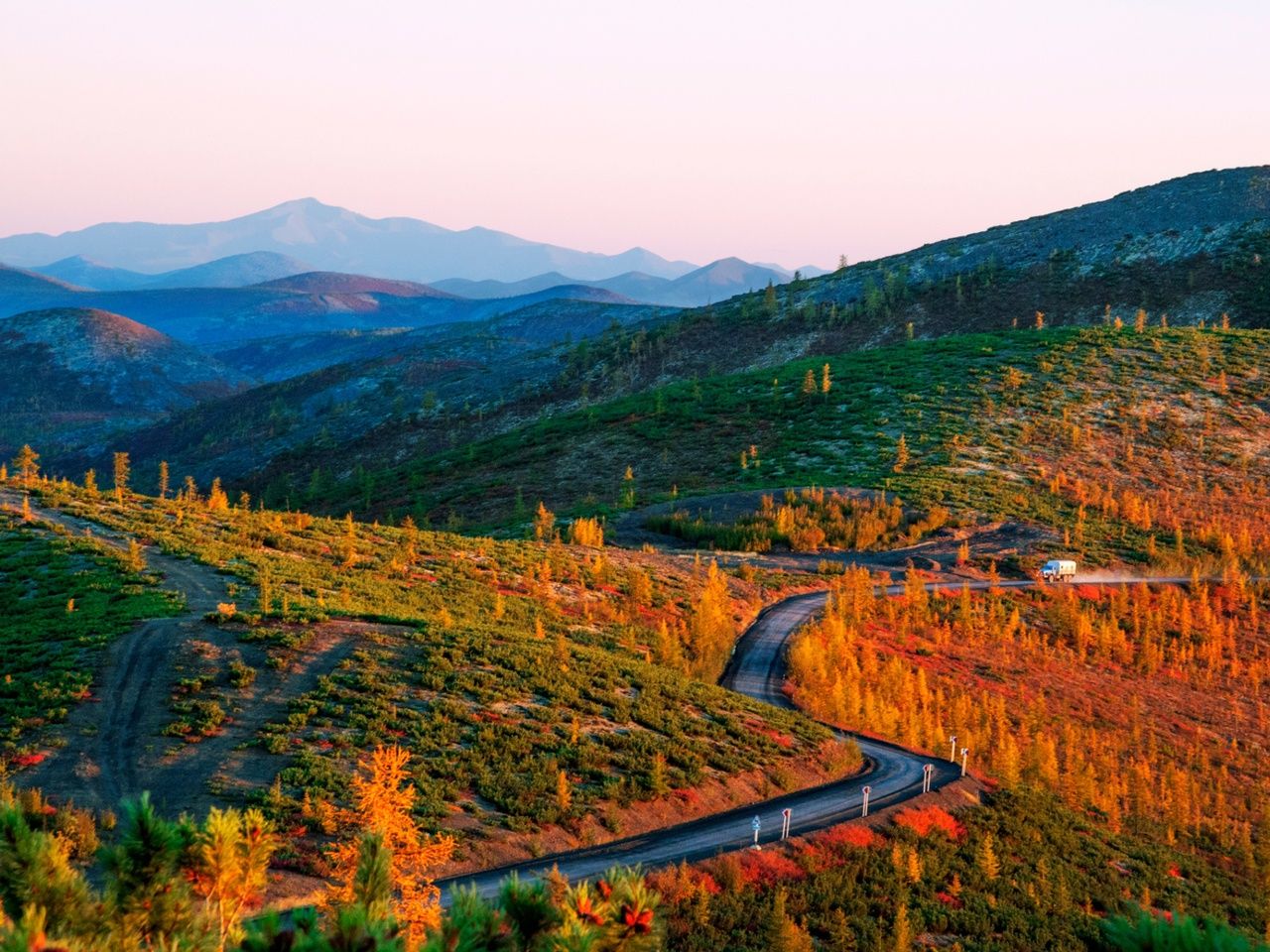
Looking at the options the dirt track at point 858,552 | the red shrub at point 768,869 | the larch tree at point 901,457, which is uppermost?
the larch tree at point 901,457

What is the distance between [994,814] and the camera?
2661cm

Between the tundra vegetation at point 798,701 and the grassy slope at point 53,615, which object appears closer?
the tundra vegetation at point 798,701

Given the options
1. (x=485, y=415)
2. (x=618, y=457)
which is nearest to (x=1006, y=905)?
(x=618, y=457)

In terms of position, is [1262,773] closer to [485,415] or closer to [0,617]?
[0,617]

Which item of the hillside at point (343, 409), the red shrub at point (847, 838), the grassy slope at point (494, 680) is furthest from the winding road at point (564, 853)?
the hillside at point (343, 409)

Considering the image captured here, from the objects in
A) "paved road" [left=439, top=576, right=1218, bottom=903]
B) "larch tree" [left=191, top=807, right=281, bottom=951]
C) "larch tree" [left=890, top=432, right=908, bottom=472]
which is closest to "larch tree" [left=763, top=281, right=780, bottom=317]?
"larch tree" [left=890, top=432, right=908, bottom=472]

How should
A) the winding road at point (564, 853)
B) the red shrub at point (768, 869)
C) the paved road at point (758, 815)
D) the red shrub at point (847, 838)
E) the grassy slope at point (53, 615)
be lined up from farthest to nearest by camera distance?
the grassy slope at point (53, 615), the red shrub at point (847, 838), the winding road at point (564, 853), the paved road at point (758, 815), the red shrub at point (768, 869)

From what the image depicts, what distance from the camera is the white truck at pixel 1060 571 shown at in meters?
55.8

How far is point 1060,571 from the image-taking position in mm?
55781

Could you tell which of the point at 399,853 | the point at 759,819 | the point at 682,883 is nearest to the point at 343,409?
the point at 759,819

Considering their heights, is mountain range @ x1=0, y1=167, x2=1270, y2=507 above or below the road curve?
above

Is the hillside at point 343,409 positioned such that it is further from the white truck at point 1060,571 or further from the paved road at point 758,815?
the paved road at point 758,815

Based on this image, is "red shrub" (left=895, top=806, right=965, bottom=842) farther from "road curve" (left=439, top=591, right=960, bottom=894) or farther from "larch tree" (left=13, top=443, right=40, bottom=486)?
"larch tree" (left=13, top=443, right=40, bottom=486)

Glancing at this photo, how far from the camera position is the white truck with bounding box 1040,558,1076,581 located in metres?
55.8
